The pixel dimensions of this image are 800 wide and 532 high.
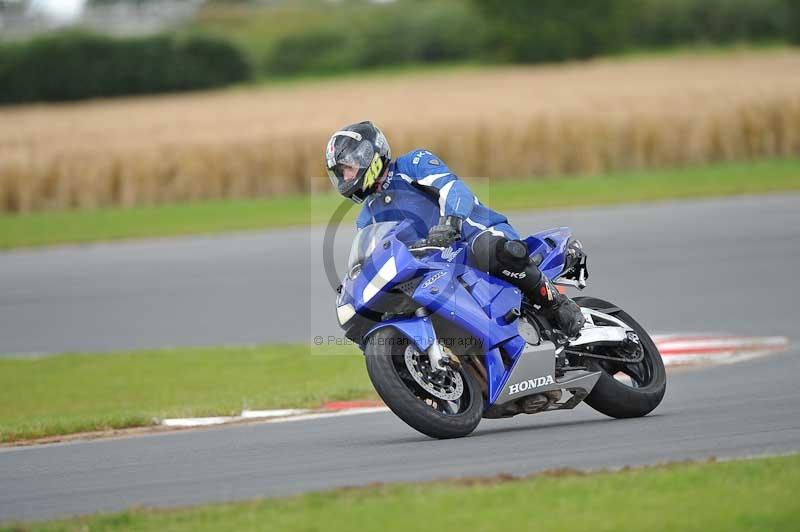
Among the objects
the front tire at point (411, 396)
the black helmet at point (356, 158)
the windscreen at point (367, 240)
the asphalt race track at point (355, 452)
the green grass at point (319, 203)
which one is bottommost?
the green grass at point (319, 203)

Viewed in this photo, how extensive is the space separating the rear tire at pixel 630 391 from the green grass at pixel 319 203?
51.1 ft

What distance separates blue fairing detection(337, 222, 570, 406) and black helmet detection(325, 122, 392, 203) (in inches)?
13.1

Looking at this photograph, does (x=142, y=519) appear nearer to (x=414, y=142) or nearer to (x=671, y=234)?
(x=671, y=234)

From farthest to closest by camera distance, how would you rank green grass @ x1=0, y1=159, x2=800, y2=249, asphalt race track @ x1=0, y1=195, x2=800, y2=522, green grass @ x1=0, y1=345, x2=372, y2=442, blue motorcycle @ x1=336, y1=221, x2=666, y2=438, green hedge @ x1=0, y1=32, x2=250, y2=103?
green hedge @ x1=0, y1=32, x2=250, y2=103 < green grass @ x1=0, y1=159, x2=800, y2=249 < green grass @ x1=0, y1=345, x2=372, y2=442 < blue motorcycle @ x1=336, y1=221, x2=666, y2=438 < asphalt race track @ x1=0, y1=195, x2=800, y2=522

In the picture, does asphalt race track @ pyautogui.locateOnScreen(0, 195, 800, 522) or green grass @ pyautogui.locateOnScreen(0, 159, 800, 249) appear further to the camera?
green grass @ pyautogui.locateOnScreen(0, 159, 800, 249)

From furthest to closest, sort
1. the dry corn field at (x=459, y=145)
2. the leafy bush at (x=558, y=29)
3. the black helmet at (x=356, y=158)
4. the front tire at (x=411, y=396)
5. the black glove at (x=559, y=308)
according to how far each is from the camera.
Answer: the leafy bush at (x=558, y=29) < the dry corn field at (x=459, y=145) < the black glove at (x=559, y=308) < the black helmet at (x=356, y=158) < the front tire at (x=411, y=396)

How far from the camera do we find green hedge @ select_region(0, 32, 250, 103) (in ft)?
181

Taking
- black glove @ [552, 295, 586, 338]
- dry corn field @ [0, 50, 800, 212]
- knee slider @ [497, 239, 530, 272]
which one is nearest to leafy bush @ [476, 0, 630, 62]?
dry corn field @ [0, 50, 800, 212]

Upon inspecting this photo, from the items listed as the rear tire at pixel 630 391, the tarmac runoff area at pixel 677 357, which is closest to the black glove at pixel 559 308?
the rear tire at pixel 630 391

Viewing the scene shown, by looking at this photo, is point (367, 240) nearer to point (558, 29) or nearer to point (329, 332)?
point (329, 332)

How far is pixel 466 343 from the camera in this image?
798cm

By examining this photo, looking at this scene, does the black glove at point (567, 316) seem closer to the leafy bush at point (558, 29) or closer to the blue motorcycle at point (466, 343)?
the blue motorcycle at point (466, 343)

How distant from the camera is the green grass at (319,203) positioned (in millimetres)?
25953

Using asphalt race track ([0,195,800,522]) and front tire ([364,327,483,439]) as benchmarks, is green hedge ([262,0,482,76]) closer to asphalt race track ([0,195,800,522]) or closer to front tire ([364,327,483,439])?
asphalt race track ([0,195,800,522])
